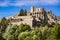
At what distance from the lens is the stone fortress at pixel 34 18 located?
6038 cm

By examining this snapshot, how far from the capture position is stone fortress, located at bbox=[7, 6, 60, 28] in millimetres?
60375

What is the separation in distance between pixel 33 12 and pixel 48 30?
99.2 feet

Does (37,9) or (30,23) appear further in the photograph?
(37,9)

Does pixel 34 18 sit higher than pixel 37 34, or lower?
higher

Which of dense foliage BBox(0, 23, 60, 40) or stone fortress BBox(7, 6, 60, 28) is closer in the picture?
dense foliage BBox(0, 23, 60, 40)

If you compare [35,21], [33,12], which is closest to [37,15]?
[33,12]

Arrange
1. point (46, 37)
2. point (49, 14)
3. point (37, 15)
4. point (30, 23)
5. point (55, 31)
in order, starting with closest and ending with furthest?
point (55, 31)
point (46, 37)
point (30, 23)
point (37, 15)
point (49, 14)

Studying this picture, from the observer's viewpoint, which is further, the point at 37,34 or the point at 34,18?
the point at 34,18

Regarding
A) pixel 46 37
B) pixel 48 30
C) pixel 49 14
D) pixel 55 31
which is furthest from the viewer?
pixel 49 14

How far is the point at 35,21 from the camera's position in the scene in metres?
61.2

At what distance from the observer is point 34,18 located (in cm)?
6309

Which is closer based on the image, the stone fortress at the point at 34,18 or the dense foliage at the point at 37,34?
the dense foliage at the point at 37,34

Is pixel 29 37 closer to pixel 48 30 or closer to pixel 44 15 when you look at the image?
pixel 48 30

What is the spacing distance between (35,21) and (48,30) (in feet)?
61.4
